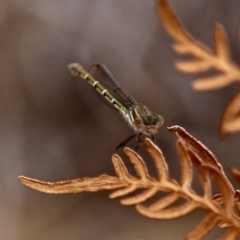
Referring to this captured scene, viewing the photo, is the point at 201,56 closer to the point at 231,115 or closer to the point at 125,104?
the point at 231,115

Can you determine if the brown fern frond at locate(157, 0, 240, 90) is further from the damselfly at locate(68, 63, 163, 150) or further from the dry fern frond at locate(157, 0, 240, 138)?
the damselfly at locate(68, 63, 163, 150)

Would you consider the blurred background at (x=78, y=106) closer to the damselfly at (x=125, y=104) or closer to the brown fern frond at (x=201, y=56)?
the damselfly at (x=125, y=104)

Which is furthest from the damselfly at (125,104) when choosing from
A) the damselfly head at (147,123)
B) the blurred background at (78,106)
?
the blurred background at (78,106)

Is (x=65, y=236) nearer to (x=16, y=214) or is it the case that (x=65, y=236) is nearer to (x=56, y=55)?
(x=16, y=214)

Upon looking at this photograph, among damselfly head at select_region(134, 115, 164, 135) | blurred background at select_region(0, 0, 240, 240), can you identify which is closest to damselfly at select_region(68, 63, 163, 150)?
damselfly head at select_region(134, 115, 164, 135)

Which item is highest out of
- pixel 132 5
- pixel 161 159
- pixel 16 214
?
pixel 132 5

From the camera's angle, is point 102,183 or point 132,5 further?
point 132,5

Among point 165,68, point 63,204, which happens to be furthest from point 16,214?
point 165,68
